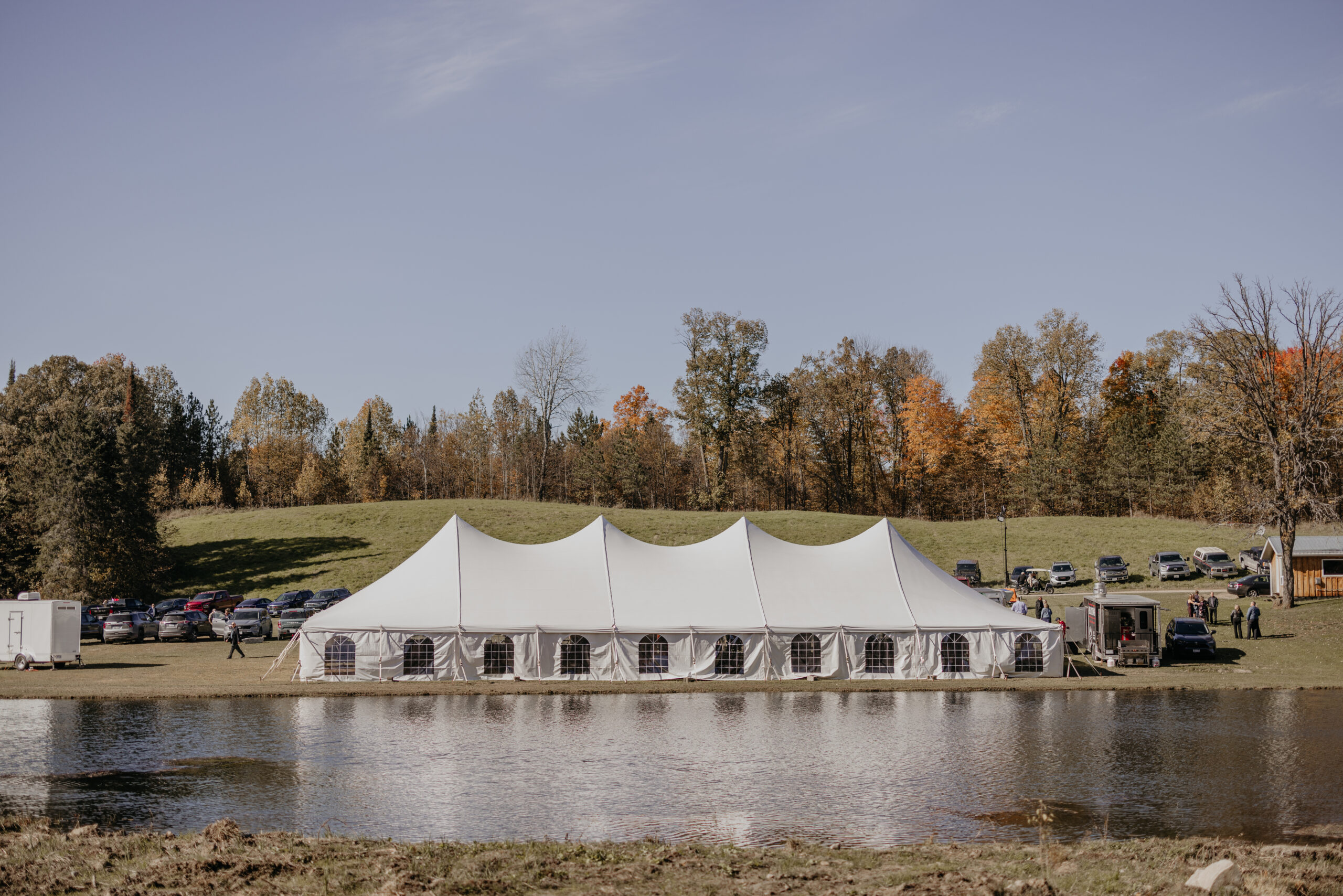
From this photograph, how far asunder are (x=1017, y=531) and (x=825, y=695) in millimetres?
41782

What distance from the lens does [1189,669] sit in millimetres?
31406

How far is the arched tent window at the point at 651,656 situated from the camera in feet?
98.1

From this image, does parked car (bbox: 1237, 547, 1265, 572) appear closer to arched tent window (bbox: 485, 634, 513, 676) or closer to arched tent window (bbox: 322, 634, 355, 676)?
arched tent window (bbox: 485, 634, 513, 676)

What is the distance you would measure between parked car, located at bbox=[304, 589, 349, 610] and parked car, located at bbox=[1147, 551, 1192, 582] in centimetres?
4118

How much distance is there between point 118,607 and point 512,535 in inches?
859

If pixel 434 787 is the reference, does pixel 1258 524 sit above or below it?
above

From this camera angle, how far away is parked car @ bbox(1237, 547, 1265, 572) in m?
50.0

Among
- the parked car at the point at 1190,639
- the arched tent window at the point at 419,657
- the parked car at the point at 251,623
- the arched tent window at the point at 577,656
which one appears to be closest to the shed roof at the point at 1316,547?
the parked car at the point at 1190,639

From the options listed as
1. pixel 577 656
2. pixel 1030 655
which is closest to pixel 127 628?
pixel 577 656

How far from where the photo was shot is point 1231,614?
40.6 m

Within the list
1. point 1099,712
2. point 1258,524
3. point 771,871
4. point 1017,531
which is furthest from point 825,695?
point 1017,531

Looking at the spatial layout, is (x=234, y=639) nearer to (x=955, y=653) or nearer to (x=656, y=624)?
(x=656, y=624)

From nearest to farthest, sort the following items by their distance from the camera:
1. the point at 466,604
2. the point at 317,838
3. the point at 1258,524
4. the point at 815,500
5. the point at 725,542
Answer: the point at 317,838, the point at 466,604, the point at 725,542, the point at 1258,524, the point at 815,500

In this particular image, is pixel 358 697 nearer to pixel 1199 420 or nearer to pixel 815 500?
pixel 1199 420
